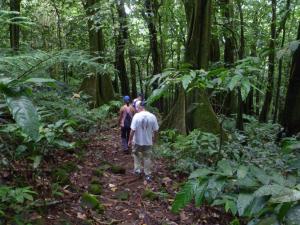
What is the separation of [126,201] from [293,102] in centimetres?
506

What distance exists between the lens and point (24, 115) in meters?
1.50

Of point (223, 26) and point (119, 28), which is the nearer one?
point (223, 26)

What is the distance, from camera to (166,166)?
859cm

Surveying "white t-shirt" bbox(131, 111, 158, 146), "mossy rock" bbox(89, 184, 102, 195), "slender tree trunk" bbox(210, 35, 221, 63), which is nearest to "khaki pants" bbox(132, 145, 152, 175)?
"white t-shirt" bbox(131, 111, 158, 146)

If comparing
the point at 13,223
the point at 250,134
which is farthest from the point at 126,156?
the point at 13,223

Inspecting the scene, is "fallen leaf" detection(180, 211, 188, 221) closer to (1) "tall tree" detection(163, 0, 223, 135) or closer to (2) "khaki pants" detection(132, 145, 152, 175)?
(2) "khaki pants" detection(132, 145, 152, 175)

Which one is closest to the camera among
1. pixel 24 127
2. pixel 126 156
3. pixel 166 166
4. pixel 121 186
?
pixel 24 127

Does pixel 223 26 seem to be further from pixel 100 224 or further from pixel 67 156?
pixel 100 224

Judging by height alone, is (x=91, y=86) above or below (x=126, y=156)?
above

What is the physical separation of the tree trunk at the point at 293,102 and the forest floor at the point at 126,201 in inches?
134

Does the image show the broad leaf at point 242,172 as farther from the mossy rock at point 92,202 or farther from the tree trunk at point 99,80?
the tree trunk at point 99,80

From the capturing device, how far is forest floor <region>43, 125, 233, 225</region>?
211 inches

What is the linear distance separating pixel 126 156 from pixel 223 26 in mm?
7069

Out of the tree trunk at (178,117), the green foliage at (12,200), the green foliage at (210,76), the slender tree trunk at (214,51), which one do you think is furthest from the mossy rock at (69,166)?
the slender tree trunk at (214,51)
